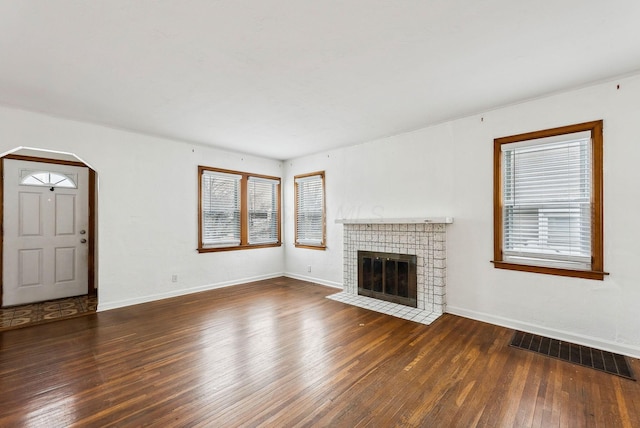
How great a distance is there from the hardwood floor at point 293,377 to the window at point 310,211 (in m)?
2.39

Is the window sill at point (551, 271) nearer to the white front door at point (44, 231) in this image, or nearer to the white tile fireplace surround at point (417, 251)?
the white tile fireplace surround at point (417, 251)

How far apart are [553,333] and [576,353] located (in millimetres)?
362

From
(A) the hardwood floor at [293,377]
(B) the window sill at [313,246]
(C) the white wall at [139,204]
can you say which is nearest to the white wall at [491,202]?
(B) the window sill at [313,246]

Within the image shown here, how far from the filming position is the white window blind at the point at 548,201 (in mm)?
3086

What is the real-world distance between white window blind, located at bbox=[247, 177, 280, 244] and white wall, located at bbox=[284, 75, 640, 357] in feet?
4.67

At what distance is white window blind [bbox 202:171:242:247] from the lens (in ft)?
17.7

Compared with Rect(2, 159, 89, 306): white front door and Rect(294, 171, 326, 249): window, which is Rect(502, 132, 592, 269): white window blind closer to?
Rect(294, 171, 326, 249): window

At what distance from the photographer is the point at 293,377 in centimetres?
243

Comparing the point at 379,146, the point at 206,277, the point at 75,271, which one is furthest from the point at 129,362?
the point at 379,146

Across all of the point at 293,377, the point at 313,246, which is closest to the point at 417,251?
the point at 313,246

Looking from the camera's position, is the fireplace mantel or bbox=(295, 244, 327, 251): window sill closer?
the fireplace mantel

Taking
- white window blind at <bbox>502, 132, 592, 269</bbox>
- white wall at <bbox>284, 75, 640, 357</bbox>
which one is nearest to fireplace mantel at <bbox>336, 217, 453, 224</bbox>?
white wall at <bbox>284, 75, 640, 357</bbox>

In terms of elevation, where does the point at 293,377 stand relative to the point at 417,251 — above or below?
below

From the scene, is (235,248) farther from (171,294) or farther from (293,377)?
(293,377)
